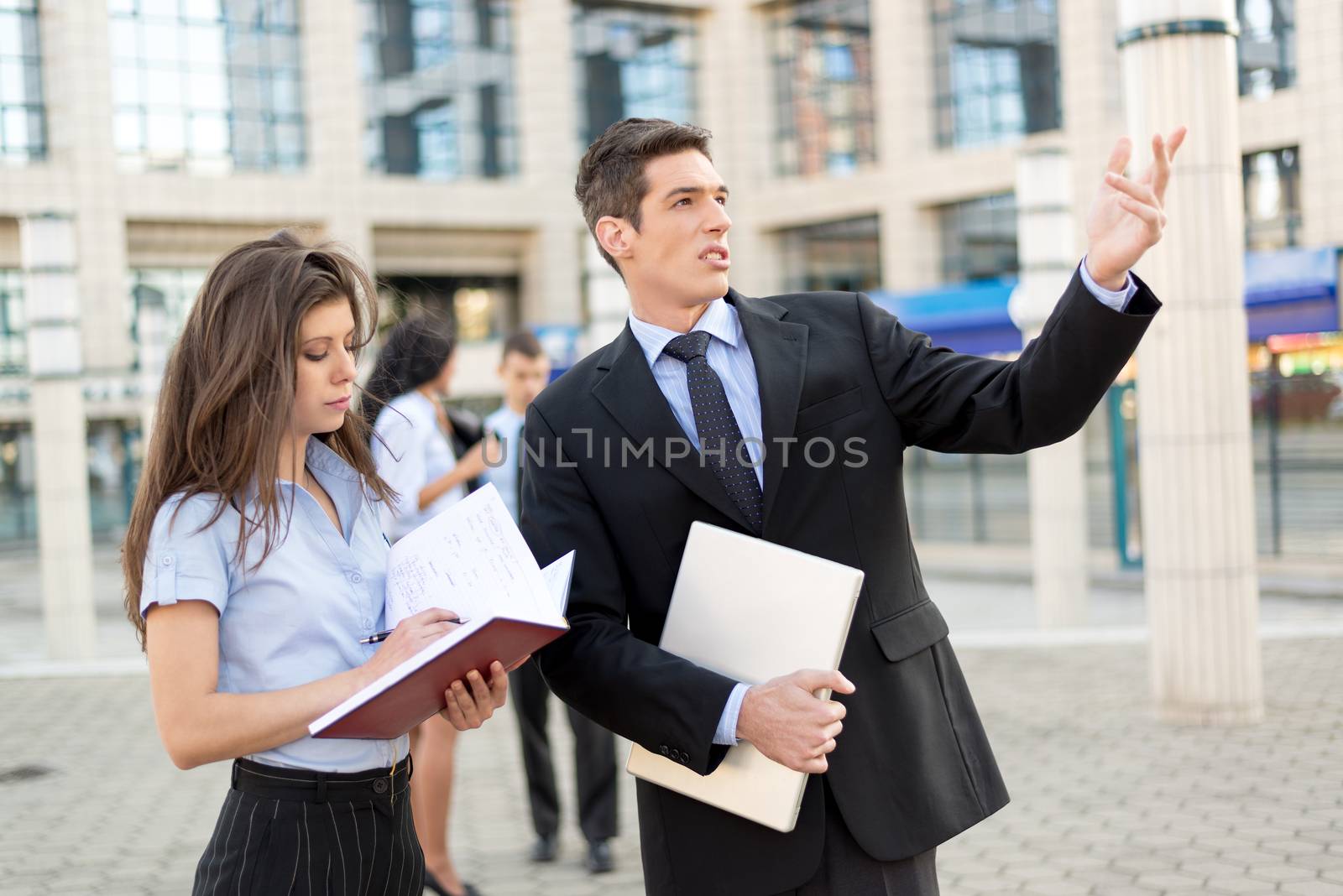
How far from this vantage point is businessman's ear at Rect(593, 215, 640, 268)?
8.91ft

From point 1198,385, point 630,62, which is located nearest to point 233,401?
point 1198,385

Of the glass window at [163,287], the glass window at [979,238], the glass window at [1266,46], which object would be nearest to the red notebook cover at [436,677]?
the glass window at [1266,46]

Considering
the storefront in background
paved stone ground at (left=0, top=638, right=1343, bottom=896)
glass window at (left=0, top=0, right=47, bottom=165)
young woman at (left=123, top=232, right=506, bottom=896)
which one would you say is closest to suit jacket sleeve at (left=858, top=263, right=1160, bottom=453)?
young woman at (left=123, top=232, right=506, bottom=896)

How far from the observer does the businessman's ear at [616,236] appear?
2.72 metres

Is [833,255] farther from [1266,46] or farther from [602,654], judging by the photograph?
[602,654]

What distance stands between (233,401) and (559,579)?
2.00ft

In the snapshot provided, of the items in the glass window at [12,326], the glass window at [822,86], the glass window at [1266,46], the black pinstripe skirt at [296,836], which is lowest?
the black pinstripe skirt at [296,836]

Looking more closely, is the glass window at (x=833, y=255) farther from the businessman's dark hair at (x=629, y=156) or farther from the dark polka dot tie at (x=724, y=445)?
the dark polka dot tie at (x=724, y=445)

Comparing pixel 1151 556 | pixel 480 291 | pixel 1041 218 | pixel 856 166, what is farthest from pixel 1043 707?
pixel 480 291

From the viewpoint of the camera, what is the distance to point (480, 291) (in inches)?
1596

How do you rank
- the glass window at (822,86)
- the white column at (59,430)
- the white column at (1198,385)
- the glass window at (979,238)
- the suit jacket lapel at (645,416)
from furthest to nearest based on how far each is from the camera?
the glass window at (822,86)
the glass window at (979,238)
the white column at (59,430)
the white column at (1198,385)
the suit jacket lapel at (645,416)

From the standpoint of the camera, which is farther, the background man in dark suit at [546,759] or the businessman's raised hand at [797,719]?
the background man in dark suit at [546,759]

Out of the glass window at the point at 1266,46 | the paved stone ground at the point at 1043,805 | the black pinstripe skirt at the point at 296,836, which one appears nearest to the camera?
the black pinstripe skirt at the point at 296,836

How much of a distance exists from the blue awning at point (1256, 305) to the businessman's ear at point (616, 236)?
13.0m
